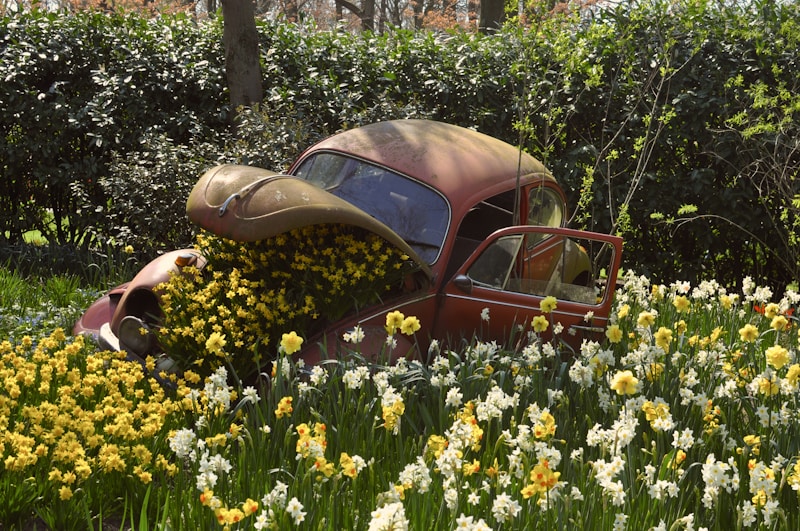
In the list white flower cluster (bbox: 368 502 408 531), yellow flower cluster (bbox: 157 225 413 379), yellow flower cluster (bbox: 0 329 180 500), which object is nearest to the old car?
yellow flower cluster (bbox: 157 225 413 379)

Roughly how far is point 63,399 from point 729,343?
3.65 metres

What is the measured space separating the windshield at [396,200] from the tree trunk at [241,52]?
10.5ft

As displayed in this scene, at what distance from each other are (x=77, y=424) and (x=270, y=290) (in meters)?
1.31

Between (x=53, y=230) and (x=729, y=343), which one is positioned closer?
(x=729, y=343)

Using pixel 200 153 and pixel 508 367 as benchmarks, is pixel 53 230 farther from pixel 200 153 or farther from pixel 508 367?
pixel 508 367

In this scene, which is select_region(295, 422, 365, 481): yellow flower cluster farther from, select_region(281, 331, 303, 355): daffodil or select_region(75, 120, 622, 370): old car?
select_region(75, 120, 622, 370): old car

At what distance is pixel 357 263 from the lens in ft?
15.0

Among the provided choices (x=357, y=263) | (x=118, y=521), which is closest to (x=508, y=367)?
(x=357, y=263)

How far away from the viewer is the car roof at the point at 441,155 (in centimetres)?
511

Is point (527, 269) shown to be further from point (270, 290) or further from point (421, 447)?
point (421, 447)

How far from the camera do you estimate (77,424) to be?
3.45 metres

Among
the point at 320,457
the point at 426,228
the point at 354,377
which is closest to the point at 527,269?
the point at 426,228

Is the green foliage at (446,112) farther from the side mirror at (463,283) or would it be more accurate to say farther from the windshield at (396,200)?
the side mirror at (463,283)

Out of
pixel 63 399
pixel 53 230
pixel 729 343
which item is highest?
pixel 63 399
